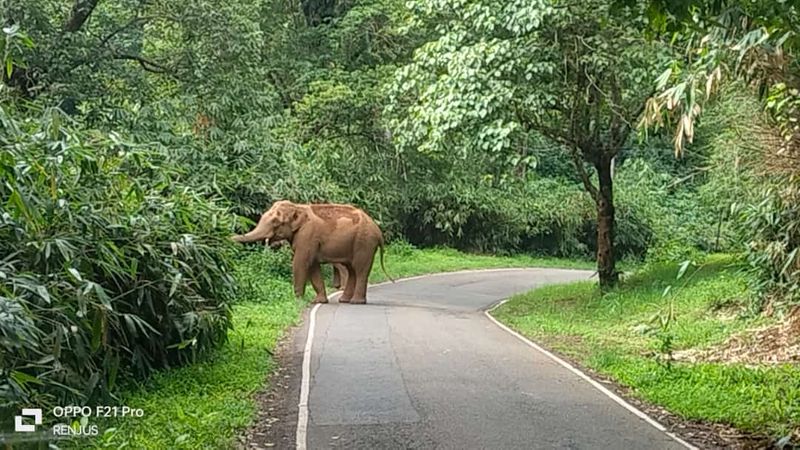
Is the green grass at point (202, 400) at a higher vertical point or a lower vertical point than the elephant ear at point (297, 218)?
lower

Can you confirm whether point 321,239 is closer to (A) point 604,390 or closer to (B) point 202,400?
(A) point 604,390

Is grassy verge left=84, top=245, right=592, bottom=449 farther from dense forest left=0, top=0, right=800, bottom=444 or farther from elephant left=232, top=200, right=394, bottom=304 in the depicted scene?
elephant left=232, top=200, right=394, bottom=304

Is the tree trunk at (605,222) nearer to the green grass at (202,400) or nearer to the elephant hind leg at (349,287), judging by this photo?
the elephant hind leg at (349,287)

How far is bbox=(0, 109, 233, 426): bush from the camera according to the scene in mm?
Result: 5926

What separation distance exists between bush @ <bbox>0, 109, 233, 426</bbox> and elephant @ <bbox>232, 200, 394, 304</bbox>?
253 inches

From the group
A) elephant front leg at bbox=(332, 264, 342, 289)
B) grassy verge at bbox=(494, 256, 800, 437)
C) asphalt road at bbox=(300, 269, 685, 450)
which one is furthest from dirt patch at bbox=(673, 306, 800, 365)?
elephant front leg at bbox=(332, 264, 342, 289)

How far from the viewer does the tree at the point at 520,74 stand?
15016mm

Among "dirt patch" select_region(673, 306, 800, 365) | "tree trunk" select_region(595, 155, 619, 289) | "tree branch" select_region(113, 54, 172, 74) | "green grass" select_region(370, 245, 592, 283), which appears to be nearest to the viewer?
"dirt patch" select_region(673, 306, 800, 365)

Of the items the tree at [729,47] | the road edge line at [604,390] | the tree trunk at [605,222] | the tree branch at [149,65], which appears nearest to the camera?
the tree at [729,47]

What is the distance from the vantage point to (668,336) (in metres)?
11.8

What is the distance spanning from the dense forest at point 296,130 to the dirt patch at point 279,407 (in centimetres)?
87

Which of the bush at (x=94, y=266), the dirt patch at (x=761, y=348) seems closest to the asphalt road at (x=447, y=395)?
the bush at (x=94, y=266)

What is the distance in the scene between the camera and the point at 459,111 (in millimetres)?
15047

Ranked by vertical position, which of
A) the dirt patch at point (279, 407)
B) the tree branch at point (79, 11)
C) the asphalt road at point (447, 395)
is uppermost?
the tree branch at point (79, 11)
